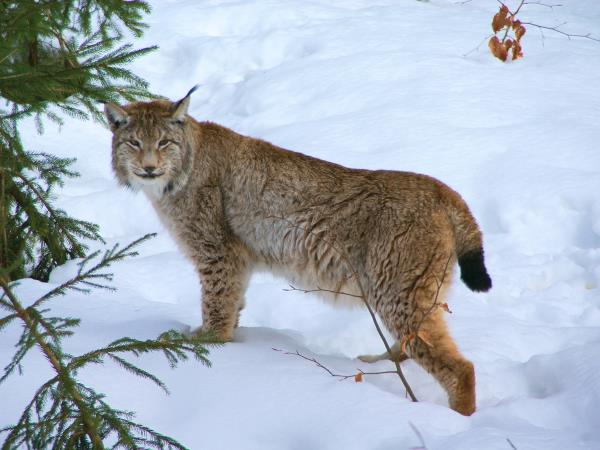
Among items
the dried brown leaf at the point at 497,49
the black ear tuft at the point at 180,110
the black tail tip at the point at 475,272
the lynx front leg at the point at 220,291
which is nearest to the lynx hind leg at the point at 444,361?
the black tail tip at the point at 475,272

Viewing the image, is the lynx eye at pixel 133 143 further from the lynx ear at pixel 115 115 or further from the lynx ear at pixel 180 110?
the lynx ear at pixel 180 110

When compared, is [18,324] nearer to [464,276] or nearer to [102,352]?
[102,352]

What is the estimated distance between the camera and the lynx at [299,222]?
419 cm

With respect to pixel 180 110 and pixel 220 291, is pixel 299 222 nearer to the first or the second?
pixel 220 291

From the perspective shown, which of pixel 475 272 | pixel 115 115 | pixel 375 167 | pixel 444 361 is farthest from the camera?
pixel 375 167

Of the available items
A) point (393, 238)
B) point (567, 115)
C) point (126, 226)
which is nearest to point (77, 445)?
point (393, 238)

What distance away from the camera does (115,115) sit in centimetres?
484

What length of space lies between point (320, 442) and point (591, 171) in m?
4.83

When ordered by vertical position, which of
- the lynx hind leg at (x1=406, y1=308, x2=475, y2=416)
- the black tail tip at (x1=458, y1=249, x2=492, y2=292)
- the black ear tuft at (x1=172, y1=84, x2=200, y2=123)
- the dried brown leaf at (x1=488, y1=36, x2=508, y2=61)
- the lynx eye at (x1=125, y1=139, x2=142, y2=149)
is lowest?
the lynx hind leg at (x1=406, y1=308, x2=475, y2=416)

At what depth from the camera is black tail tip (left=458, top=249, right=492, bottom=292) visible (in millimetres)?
4117

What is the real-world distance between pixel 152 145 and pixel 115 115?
1.02 feet

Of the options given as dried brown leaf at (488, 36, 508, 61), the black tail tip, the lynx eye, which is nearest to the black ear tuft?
the lynx eye

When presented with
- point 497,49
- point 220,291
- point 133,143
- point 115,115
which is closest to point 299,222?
point 220,291

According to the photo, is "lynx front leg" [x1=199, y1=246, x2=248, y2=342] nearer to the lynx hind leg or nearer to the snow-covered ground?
the snow-covered ground
